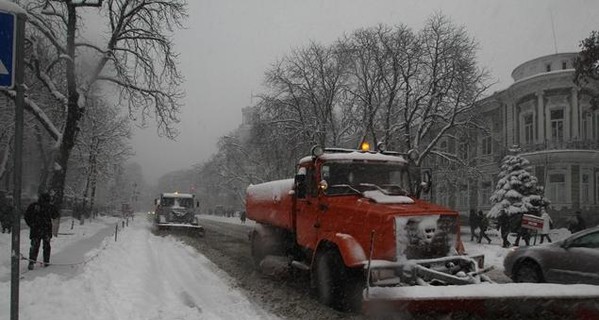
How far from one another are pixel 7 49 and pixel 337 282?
228 inches

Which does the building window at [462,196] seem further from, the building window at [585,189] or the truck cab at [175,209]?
the truck cab at [175,209]

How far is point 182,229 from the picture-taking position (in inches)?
1156

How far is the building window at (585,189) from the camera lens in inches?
1395

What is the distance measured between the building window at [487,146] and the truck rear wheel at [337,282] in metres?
38.5

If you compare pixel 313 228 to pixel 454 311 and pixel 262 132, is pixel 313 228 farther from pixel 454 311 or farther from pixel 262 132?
pixel 262 132

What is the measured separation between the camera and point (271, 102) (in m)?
37.6

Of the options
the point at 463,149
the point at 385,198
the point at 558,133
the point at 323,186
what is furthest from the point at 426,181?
the point at 463,149

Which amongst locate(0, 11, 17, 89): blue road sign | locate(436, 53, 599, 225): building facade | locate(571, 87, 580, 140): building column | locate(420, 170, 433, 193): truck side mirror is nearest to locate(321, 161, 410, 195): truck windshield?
locate(420, 170, 433, 193): truck side mirror

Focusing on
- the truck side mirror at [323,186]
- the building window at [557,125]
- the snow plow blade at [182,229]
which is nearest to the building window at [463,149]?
the building window at [557,125]

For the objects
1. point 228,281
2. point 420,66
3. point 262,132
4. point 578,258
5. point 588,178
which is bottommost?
point 228,281

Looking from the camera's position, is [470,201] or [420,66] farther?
[470,201]

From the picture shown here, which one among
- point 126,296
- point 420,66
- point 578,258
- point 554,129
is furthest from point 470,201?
point 126,296

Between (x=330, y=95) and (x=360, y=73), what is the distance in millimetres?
2766

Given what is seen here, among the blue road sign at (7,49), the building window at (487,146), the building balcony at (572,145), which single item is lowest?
the blue road sign at (7,49)
